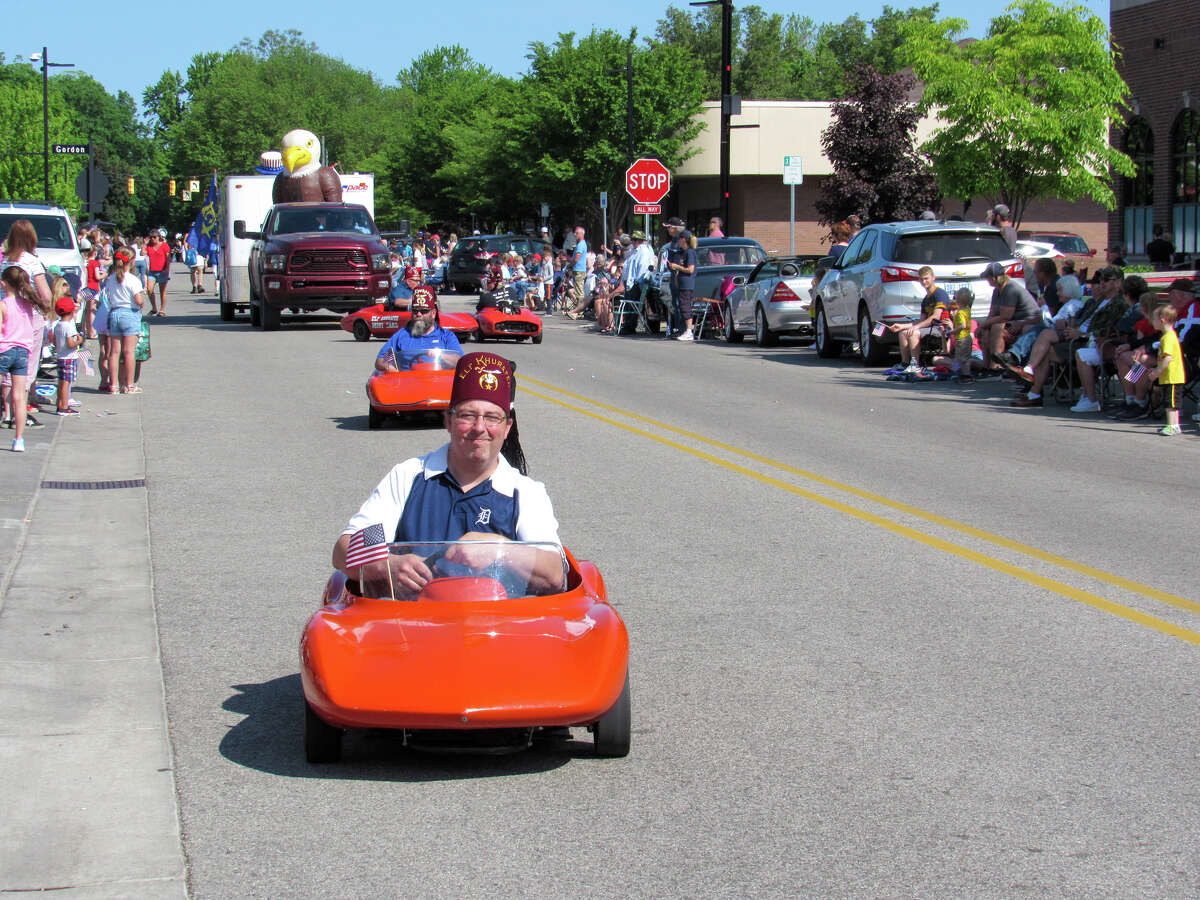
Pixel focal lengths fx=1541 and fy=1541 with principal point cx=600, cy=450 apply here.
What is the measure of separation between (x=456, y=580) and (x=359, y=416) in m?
10.7

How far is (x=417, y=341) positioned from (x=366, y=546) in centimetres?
976

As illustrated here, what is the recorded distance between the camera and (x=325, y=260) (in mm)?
27797

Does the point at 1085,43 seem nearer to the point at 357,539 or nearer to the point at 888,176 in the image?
the point at 888,176

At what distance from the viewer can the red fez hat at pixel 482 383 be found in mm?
5512

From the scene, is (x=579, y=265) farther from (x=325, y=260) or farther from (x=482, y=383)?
(x=482, y=383)

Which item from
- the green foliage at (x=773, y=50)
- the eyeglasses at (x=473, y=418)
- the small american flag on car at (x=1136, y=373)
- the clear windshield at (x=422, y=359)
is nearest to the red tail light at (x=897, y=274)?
the small american flag on car at (x=1136, y=373)

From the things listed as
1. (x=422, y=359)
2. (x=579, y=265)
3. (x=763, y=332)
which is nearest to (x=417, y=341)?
(x=422, y=359)

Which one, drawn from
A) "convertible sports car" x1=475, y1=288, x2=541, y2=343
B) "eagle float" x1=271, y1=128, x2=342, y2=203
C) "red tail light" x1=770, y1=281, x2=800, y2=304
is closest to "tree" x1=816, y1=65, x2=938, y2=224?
"eagle float" x1=271, y1=128, x2=342, y2=203

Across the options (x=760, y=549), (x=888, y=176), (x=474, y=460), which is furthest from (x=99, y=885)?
(x=888, y=176)

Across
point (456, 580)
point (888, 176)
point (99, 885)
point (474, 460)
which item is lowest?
point (99, 885)

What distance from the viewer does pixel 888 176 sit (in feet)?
148

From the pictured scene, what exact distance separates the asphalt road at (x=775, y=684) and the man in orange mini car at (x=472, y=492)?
2.52 feet

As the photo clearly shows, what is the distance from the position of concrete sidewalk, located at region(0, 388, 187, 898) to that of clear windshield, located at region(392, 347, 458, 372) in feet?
13.1

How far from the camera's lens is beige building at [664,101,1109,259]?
56.6 m
